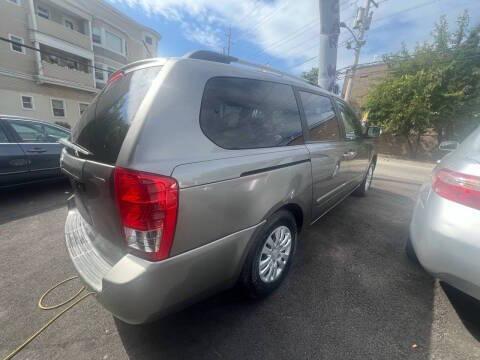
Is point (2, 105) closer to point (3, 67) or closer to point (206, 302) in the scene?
point (3, 67)

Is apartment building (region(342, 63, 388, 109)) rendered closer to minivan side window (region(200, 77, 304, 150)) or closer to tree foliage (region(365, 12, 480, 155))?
tree foliage (region(365, 12, 480, 155))

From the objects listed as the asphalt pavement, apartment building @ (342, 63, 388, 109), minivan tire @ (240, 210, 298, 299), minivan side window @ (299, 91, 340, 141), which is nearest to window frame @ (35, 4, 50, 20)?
the asphalt pavement

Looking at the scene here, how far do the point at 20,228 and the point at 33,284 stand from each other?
4.99 feet

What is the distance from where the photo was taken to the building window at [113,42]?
18603 mm

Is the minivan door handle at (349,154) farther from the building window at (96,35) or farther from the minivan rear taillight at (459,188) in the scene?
the building window at (96,35)

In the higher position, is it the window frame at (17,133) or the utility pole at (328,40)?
the utility pole at (328,40)

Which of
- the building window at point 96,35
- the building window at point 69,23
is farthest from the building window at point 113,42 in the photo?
the building window at point 69,23

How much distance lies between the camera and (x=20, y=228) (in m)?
3.24

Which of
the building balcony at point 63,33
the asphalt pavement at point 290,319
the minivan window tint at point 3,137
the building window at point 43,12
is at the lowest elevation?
the asphalt pavement at point 290,319

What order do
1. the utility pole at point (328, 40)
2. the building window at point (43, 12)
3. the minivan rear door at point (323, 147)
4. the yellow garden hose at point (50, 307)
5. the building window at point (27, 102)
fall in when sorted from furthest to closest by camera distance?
1. the building window at point (43, 12)
2. the building window at point (27, 102)
3. the utility pole at point (328, 40)
4. the minivan rear door at point (323, 147)
5. the yellow garden hose at point (50, 307)

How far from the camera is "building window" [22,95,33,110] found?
1511 cm

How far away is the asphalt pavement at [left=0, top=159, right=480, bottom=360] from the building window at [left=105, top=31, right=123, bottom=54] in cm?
2103

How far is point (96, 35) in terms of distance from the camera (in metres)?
18.1

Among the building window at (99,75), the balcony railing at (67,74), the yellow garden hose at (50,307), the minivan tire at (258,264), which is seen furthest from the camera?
the building window at (99,75)
